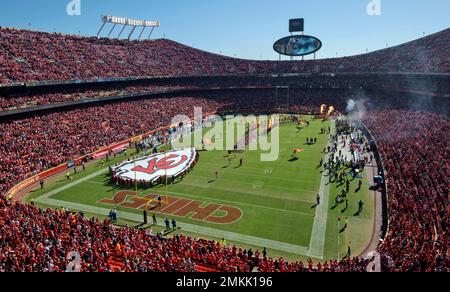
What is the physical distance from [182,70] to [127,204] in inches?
2192

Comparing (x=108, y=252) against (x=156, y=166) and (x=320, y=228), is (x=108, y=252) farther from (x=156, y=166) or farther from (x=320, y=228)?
(x=156, y=166)

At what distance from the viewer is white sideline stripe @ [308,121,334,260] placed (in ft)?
67.5

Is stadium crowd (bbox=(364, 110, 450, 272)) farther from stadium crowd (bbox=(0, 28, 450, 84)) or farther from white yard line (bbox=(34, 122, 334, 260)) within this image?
stadium crowd (bbox=(0, 28, 450, 84))

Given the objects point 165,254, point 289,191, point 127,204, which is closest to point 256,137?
point 289,191

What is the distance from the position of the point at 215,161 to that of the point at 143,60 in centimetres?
4339

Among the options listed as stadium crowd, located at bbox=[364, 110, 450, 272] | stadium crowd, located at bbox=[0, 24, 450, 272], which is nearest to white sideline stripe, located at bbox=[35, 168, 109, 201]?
stadium crowd, located at bbox=[0, 24, 450, 272]

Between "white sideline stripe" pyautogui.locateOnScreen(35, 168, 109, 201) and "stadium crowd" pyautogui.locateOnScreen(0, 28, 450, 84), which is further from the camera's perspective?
"stadium crowd" pyautogui.locateOnScreen(0, 28, 450, 84)

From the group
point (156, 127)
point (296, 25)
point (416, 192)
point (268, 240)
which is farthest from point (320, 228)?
point (296, 25)

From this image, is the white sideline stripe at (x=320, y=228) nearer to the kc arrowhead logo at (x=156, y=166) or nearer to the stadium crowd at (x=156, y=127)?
the stadium crowd at (x=156, y=127)

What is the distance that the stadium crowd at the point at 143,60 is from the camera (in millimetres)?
50312

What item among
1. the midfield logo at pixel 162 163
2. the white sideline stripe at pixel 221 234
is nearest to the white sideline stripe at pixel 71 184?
the white sideline stripe at pixel 221 234

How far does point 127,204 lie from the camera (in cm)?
2766

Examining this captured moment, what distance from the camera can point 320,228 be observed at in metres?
23.1
